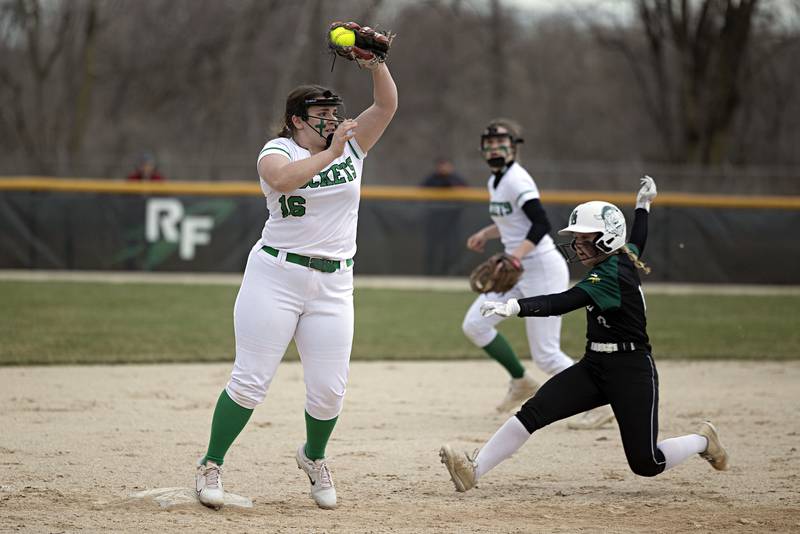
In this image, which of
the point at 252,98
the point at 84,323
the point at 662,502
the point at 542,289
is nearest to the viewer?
the point at 662,502

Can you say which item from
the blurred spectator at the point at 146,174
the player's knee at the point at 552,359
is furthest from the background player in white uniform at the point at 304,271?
the blurred spectator at the point at 146,174

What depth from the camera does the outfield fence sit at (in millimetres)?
16859

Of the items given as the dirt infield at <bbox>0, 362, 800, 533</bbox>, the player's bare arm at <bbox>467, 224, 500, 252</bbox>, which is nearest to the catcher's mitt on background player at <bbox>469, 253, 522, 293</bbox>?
the player's bare arm at <bbox>467, 224, 500, 252</bbox>

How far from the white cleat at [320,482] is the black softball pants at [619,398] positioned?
0.99m

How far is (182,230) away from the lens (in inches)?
670

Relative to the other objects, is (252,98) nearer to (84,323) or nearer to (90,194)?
(90,194)

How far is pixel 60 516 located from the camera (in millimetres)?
4578

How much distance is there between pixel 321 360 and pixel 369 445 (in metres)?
1.79

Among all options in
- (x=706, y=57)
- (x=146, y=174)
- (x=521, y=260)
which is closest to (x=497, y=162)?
(x=521, y=260)

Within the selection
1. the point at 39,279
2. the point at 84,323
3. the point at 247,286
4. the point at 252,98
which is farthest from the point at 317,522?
the point at 252,98

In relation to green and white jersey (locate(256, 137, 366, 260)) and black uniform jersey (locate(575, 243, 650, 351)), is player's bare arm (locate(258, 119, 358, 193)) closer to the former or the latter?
green and white jersey (locate(256, 137, 366, 260))

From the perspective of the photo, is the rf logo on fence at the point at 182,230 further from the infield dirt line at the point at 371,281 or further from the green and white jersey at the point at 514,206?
the green and white jersey at the point at 514,206

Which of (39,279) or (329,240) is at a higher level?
(329,240)

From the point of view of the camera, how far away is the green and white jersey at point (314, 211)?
185 inches
